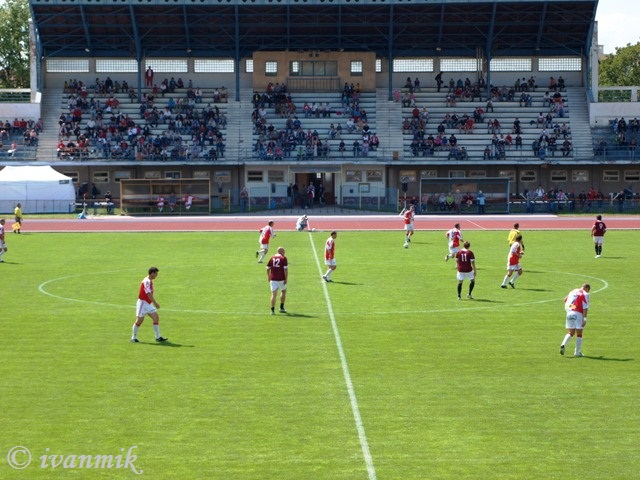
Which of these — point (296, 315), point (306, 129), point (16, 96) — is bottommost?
point (296, 315)

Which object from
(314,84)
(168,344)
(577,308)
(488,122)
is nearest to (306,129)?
(314,84)

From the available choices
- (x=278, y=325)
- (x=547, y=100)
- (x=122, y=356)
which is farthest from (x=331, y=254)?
(x=547, y=100)

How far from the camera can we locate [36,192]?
230ft

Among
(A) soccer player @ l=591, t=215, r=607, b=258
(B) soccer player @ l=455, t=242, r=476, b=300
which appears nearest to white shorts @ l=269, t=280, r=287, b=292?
(B) soccer player @ l=455, t=242, r=476, b=300

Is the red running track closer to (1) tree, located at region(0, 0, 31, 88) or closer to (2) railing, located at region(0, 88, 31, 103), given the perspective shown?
(2) railing, located at region(0, 88, 31, 103)

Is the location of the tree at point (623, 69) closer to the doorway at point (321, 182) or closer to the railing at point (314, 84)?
the railing at point (314, 84)

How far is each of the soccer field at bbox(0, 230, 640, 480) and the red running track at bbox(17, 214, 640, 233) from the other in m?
22.5

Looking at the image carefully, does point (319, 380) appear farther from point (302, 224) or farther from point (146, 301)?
point (302, 224)

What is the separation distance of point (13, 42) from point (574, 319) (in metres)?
96.5

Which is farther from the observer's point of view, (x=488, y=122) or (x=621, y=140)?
(x=488, y=122)

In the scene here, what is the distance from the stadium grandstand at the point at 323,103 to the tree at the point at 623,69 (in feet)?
104

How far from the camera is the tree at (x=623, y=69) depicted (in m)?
114

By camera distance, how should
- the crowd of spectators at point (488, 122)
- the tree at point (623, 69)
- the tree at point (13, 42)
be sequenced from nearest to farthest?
the crowd of spectators at point (488, 122) → the tree at point (13, 42) → the tree at point (623, 69)

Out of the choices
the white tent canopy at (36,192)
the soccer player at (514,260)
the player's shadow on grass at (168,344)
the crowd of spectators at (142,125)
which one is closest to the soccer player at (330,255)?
the soccer player at (514,260)
